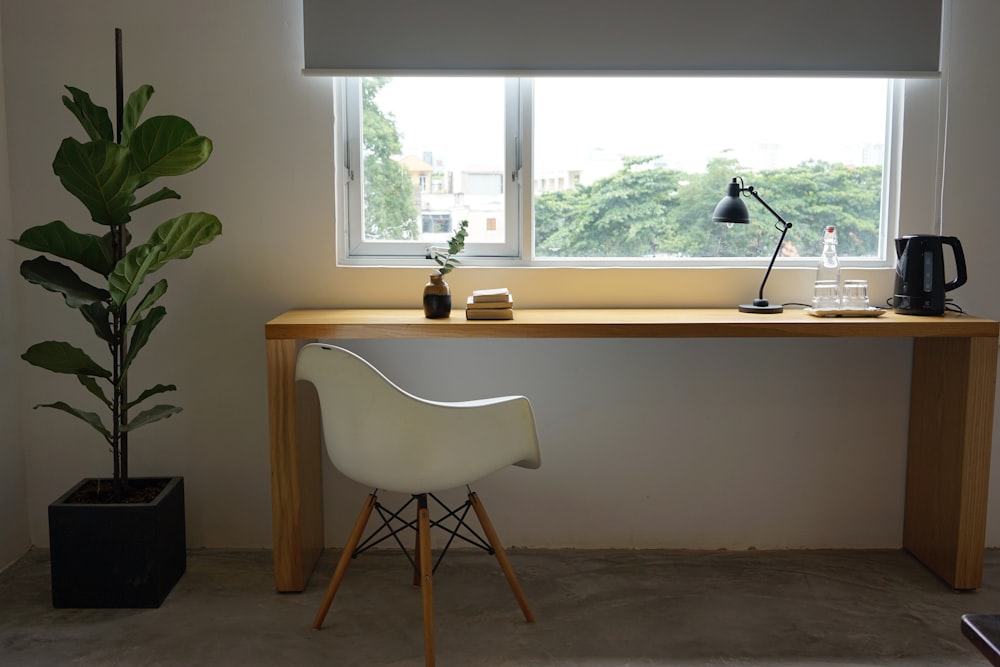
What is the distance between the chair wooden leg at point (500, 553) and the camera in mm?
2516

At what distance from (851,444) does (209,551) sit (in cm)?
228

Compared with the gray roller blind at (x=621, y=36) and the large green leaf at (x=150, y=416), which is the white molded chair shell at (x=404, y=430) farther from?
the gray roller blind at (x=621, y=36)

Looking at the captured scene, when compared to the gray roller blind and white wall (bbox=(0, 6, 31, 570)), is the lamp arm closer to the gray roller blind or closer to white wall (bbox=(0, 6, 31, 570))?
the gray roller blind

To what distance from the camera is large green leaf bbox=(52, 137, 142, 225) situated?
8.00 ft

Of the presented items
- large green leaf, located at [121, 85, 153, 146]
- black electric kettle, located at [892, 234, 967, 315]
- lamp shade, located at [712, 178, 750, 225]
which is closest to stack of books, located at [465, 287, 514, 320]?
lamp shade, located at [712, 178, 750, 225]

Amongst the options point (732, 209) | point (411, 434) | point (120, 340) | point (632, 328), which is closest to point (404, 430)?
point (411, 434)

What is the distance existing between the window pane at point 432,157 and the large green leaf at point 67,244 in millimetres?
909

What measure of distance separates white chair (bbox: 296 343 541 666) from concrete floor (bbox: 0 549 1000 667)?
14.1 inches

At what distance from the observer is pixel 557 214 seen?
3.19m

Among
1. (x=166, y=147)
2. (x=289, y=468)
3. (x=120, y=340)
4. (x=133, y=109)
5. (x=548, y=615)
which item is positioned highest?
(x=133, y=109)

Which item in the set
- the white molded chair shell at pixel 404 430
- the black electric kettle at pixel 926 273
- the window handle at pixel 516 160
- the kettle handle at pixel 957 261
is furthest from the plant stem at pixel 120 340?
the kettle handle at pixel 957 261

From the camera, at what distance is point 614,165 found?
10.4 feet

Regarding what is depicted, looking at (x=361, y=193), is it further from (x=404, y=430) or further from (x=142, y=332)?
(x=404, y=430)

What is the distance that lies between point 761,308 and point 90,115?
2130 mm
